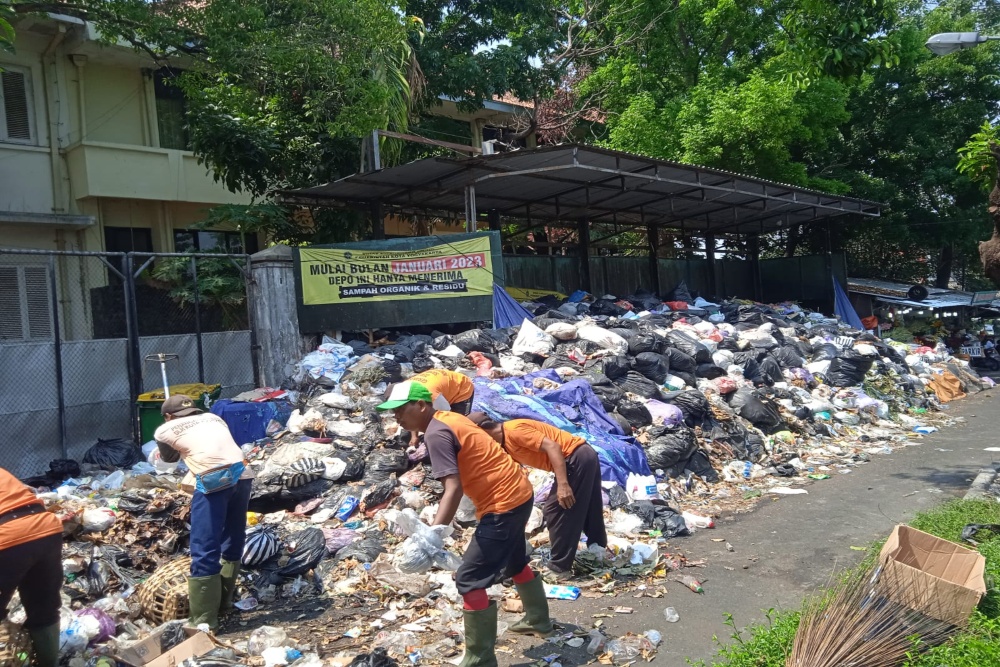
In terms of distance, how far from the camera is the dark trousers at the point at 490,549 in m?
3.72

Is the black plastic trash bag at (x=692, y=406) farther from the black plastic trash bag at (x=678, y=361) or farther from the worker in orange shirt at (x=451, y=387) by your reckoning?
the worker in orange shirt at (x=451, y=387)

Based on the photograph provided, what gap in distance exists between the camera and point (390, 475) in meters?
6.87

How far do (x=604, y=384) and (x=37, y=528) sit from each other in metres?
6.03

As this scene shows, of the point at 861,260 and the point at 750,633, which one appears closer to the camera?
the point at 750,633

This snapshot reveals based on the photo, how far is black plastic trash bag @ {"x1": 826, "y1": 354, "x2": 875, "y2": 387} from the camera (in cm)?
1137

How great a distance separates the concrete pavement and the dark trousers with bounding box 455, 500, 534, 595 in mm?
579

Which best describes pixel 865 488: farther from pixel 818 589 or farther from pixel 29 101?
pixel 29 101

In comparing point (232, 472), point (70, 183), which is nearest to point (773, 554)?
point (232, 472)

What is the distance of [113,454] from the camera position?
800 centimetres

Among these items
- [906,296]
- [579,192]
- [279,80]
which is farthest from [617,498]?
[906,296]

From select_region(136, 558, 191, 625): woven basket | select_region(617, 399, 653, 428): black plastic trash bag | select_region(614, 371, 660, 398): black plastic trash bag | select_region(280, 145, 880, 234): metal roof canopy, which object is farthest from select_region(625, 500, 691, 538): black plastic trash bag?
select_region(280, 145, 880, 234): metal roof canopy

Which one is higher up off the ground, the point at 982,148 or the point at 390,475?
the point at 982,148

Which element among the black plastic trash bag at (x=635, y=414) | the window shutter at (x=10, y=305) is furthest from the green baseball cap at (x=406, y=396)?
the window shutter at (x=10, y=305)

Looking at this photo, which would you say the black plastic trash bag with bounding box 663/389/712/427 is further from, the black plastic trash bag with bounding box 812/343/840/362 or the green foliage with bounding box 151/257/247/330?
the green foliage with bounding box 151/257/247/330
